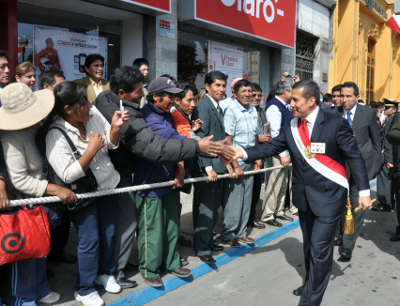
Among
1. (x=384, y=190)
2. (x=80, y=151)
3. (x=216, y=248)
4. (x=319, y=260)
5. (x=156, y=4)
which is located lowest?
(x=216, y=248)

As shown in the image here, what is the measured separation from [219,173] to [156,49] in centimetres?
311

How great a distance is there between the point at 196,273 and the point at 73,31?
420 centimetres

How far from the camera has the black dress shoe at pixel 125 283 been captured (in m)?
3.44

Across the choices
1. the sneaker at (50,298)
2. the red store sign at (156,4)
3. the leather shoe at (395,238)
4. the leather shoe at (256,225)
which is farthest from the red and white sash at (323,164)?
the red store sign at (156,4)

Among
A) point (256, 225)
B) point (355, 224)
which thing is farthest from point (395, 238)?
point (256, 225)

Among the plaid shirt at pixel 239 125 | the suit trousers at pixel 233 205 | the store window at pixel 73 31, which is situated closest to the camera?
the suit trousers at pixel 233 205

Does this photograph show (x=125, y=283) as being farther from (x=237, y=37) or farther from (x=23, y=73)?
(x=237, y=37)

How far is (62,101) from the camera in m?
2.96

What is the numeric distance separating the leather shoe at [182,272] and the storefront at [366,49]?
1112cm

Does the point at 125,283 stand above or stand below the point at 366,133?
below

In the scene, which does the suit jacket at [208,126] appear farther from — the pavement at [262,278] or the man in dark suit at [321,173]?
the man in dark suit at [321,173]

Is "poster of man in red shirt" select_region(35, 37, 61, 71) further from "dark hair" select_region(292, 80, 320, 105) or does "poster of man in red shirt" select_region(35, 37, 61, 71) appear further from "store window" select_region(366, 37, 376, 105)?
"store window" select_region(366, 37, 376, 105)

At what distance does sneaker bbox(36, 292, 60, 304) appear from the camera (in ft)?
10.1

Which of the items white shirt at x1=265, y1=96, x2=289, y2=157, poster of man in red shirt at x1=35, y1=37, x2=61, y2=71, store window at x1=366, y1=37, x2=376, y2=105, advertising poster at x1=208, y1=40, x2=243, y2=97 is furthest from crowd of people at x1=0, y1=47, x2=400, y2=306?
store window at x1=366, y1=37, x2=376, y2=105
